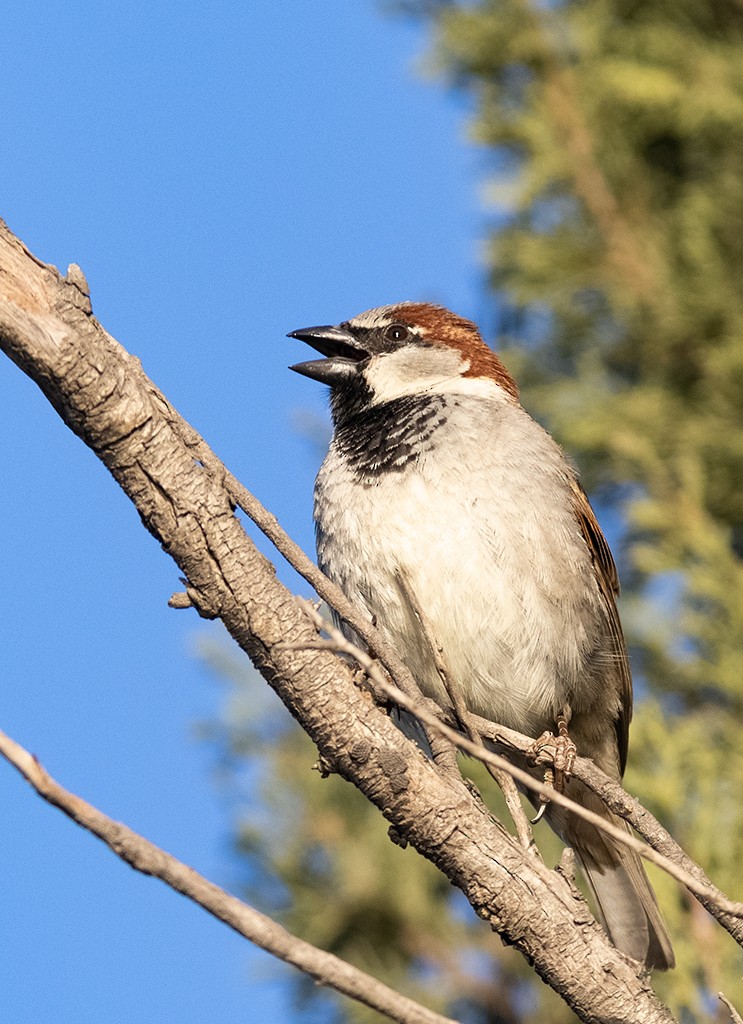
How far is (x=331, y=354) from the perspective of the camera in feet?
11.9

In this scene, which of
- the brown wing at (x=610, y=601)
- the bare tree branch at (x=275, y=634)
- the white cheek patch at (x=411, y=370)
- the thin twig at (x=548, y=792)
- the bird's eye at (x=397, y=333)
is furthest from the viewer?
the bird's eye at (x=397, y=333)

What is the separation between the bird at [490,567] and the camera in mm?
2988

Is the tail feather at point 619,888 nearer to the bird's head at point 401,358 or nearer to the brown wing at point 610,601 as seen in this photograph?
the brown wing at point 610,601

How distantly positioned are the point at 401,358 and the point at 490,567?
2.81ft

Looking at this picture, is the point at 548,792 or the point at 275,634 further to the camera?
the point at 275,634

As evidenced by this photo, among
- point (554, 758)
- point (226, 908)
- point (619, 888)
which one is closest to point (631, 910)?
point (619, 888)

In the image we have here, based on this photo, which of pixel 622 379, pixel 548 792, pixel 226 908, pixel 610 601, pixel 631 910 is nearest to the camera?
pixel 226 908

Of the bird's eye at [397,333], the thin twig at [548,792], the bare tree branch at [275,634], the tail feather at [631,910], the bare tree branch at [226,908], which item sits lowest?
the bare tree branch at [226,908]

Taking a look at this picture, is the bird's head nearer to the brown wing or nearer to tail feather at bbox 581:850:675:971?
the brown wing

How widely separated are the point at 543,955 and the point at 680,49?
132 inches

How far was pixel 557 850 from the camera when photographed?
374 cm

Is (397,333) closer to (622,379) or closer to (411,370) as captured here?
(411,370)

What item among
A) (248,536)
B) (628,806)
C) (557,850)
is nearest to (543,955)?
(628,806)

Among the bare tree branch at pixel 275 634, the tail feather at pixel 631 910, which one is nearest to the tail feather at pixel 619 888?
the tail feather at pixel 631 910
